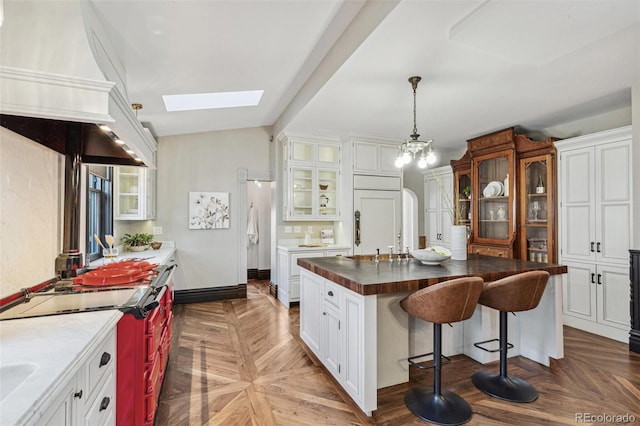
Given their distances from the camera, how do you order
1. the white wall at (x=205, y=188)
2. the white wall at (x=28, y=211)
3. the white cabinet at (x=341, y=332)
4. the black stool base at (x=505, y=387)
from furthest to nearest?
1. the white wall at (x=205, y=188)
2. the black stool base at (x=505, y=387)
3. the white cabinet at (x=341, y=332)
4. the white wall at (x=28, y=211)

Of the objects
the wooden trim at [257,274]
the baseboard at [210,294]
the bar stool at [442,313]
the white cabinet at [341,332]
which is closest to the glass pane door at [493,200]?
the bar stool at [442,313]

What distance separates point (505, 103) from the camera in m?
3.52

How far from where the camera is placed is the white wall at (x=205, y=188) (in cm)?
475

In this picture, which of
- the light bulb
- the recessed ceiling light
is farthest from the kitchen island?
the recessed ceiling light

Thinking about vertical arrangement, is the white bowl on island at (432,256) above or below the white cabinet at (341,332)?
above

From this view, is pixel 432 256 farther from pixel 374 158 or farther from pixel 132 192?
pixel 132 192

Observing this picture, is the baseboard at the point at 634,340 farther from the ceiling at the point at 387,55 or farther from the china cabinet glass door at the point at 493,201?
the ceiling at the point at 387,55

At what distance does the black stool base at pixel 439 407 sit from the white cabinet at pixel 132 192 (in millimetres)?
3610

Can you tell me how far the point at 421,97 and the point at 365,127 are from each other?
1181mm

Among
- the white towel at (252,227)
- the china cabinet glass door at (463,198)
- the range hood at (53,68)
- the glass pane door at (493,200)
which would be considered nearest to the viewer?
the range hood at (53,68)

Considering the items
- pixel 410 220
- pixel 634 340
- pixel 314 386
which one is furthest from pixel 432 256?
pixel 410 220

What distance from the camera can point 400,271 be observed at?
250 centimetres

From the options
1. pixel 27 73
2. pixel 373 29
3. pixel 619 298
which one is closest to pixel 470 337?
pixel 619 298

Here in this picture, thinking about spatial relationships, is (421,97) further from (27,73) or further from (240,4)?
(27,73)
